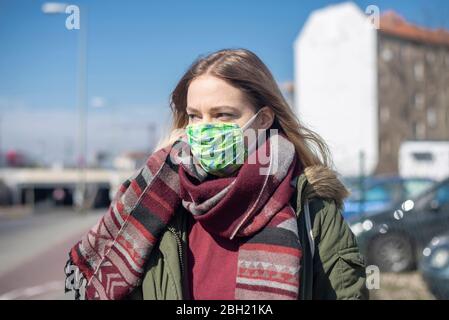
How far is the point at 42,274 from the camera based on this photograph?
7.99m

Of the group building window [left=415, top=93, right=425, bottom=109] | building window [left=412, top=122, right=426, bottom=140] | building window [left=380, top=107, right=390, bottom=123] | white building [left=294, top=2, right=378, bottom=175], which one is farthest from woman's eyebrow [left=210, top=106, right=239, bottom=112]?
building window [left=412, top=122, right=426, bottom=140]

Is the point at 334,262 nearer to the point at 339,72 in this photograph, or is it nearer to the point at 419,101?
the point at 339,72

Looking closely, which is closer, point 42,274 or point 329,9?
point 42,274

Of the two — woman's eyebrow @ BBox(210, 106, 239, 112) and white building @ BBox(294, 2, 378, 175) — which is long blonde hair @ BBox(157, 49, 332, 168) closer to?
woman's eyebrow @ BBox(210, 106, 239, 112)

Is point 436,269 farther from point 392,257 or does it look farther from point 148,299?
point 148,299

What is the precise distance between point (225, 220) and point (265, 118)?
1.24ft

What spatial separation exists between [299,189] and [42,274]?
700 centimetres

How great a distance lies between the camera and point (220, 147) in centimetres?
171

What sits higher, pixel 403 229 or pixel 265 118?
pixel 265 118

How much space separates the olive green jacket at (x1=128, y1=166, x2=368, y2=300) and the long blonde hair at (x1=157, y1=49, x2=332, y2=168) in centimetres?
18

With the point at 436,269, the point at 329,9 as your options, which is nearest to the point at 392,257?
the point at 436,269

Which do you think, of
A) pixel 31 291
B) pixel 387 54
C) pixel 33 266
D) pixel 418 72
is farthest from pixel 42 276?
pixel 387 54

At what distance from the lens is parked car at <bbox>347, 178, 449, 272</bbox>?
7.75 m

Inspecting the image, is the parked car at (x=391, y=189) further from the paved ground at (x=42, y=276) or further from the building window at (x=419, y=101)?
the building window at (x=419, y=101)
